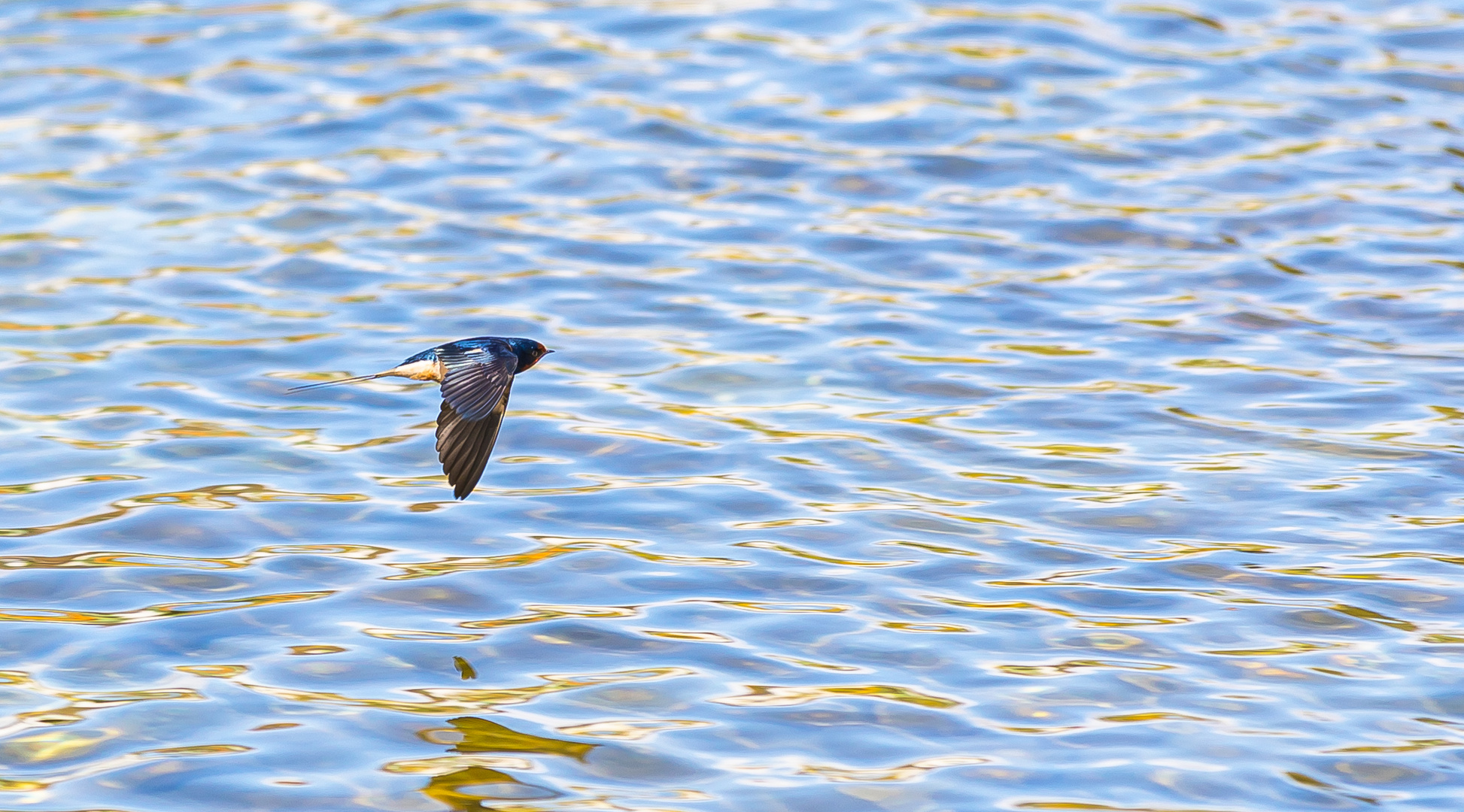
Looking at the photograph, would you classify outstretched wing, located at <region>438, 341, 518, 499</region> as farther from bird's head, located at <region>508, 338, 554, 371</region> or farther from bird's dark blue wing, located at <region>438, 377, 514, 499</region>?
bird's head, located at <region>508, 338, 554, 371</region>

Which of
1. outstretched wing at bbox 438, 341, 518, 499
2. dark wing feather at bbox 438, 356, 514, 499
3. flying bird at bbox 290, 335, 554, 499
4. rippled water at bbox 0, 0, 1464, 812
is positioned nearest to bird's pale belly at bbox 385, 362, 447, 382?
flying bird at bbox 290, 335, 554, 499

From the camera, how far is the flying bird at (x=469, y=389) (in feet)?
17.3

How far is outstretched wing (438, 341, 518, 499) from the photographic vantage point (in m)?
5.26

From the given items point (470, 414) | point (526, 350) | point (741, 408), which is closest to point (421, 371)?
point (526, 350)

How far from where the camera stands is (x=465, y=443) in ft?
17.4

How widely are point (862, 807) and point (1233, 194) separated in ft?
18.8

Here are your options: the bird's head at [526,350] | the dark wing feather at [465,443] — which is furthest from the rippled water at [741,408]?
the bird's head at [526,350]

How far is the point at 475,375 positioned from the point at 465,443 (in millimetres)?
301

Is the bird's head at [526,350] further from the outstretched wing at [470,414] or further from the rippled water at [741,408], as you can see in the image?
the rippled water at [741,408]

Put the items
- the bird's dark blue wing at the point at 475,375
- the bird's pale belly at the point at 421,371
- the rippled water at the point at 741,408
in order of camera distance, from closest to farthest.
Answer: the rippled water at the point at 741,408 < the bird's dark blue wing at the point at 475,375 < the bird's pale belly at the point at 421,371

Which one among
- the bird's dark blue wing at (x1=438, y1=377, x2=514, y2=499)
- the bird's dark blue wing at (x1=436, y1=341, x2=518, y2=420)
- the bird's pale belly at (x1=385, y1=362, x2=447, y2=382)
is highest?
the bird's pale belly at (x1=385, y1=362, x2=447, y2=382)

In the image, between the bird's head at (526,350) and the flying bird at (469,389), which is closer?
the flying bird at (469,389)

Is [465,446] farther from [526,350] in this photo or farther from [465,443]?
[526,350]

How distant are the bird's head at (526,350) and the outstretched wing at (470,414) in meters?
0.17
